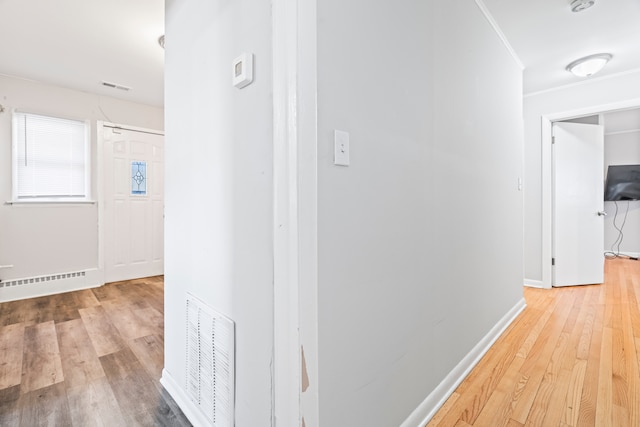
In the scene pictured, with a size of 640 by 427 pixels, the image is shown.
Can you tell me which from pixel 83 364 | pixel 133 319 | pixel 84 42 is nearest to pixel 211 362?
pixel 83 364

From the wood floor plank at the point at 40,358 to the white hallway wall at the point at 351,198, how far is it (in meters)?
0.80

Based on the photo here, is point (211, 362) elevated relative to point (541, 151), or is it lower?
lower

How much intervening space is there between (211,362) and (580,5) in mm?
3146

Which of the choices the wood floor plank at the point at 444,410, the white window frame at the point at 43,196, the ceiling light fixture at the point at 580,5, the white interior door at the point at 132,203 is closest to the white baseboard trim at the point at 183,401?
the wood floor plank at the point at 444,410

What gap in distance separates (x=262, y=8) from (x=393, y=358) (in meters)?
1.38

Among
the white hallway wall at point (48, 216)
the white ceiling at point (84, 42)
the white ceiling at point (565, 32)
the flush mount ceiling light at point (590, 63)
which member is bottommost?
the white hallway wall at point (48, 216)

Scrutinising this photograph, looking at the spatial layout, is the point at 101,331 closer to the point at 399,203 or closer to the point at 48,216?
the point at 48,216

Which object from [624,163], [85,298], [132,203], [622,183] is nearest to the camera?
[85,298]

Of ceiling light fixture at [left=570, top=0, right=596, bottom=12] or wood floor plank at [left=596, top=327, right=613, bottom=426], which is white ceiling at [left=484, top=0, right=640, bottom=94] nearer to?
ceiling light fixture at [left=570, top=0, right=596, bottom=12]

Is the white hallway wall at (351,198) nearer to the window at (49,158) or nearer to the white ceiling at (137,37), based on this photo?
the white ceiling at (137,37)

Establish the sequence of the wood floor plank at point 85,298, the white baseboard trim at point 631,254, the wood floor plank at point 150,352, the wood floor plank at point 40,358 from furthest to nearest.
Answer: the white baseboard trim at point 631,254 → the wood floor plank at point 85,298 → the wood floor plank at point 150,352 → the wood floor plank at point 40,358

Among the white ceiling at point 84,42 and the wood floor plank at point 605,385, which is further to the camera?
the white ceiling at point 84,42

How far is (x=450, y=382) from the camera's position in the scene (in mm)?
1634

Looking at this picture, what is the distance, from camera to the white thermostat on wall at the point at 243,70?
3.44 ft
